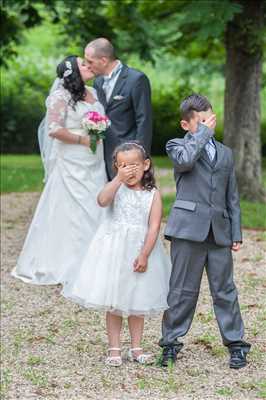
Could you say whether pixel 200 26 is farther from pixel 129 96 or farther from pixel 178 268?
pixel 178 268

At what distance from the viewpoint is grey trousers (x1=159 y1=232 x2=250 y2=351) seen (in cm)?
549

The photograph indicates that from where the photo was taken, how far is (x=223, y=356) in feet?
19.2

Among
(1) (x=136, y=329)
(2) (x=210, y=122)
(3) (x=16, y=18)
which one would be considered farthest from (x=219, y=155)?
(3) (x=16, y=18)

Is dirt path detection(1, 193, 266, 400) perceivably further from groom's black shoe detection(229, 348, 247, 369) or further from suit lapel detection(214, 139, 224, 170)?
suit lapel detection(214, 139, 224, 170)

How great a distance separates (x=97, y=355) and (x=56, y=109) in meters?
2.61

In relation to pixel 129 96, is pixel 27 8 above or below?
above

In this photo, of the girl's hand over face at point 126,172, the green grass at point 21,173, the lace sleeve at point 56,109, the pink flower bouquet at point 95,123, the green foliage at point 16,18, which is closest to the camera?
the girl's hand over face at point 126,172

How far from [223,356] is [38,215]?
10.6ft

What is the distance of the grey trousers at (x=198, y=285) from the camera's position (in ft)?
18.0

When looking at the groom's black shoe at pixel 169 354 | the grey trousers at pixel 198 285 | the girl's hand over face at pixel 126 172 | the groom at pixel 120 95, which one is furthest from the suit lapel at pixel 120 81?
the groom's black shoe at pixel 169 354

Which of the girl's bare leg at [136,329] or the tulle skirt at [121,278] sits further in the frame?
the girl's bare leg at [136,329]

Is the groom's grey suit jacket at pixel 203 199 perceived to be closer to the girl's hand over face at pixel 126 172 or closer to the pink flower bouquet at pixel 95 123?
the girl's hand over face at pixel 126 172

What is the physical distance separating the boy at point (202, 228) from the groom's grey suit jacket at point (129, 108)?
2.27 meters

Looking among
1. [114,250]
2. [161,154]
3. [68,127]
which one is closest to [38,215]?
[68,127]
